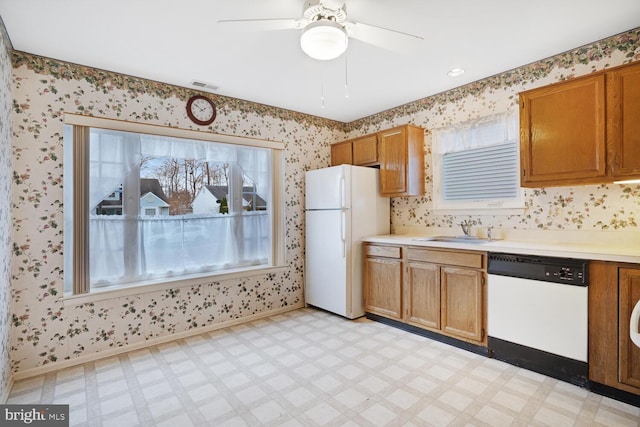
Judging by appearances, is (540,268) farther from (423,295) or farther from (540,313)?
(423,295)

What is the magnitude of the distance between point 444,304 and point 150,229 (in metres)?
2.85

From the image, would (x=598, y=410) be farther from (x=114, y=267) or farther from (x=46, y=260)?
(x=46, y=260)

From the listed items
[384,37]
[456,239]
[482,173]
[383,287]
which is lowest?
[383,287]

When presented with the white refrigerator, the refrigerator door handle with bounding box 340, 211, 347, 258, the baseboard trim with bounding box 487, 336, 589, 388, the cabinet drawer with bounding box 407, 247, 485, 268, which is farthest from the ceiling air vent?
the baseboard trim with bounding box 487, 336, 589, 388

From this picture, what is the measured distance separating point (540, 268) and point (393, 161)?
1.83 meters

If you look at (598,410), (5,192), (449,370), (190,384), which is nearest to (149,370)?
(190,384)

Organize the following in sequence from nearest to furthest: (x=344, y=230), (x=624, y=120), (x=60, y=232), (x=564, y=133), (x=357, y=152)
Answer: (x=624, y=120) < (x=564, y=133) < (x=60, y=232) < (x=344, y=230) < (x=357, y=152)

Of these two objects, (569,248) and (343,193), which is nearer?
(569,248)

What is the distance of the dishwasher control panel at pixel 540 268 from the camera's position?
2.15 meters

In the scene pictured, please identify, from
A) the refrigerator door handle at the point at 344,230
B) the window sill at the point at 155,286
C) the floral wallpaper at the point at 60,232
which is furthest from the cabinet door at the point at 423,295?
the floral wallpaper at the point at 60,232

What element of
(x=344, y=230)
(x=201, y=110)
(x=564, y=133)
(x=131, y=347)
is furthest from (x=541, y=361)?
(x=201, y=110)

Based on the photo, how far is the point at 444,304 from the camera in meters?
2.89

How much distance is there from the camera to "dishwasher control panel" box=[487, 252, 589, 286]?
2.15 m

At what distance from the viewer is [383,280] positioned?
11.3 ft
